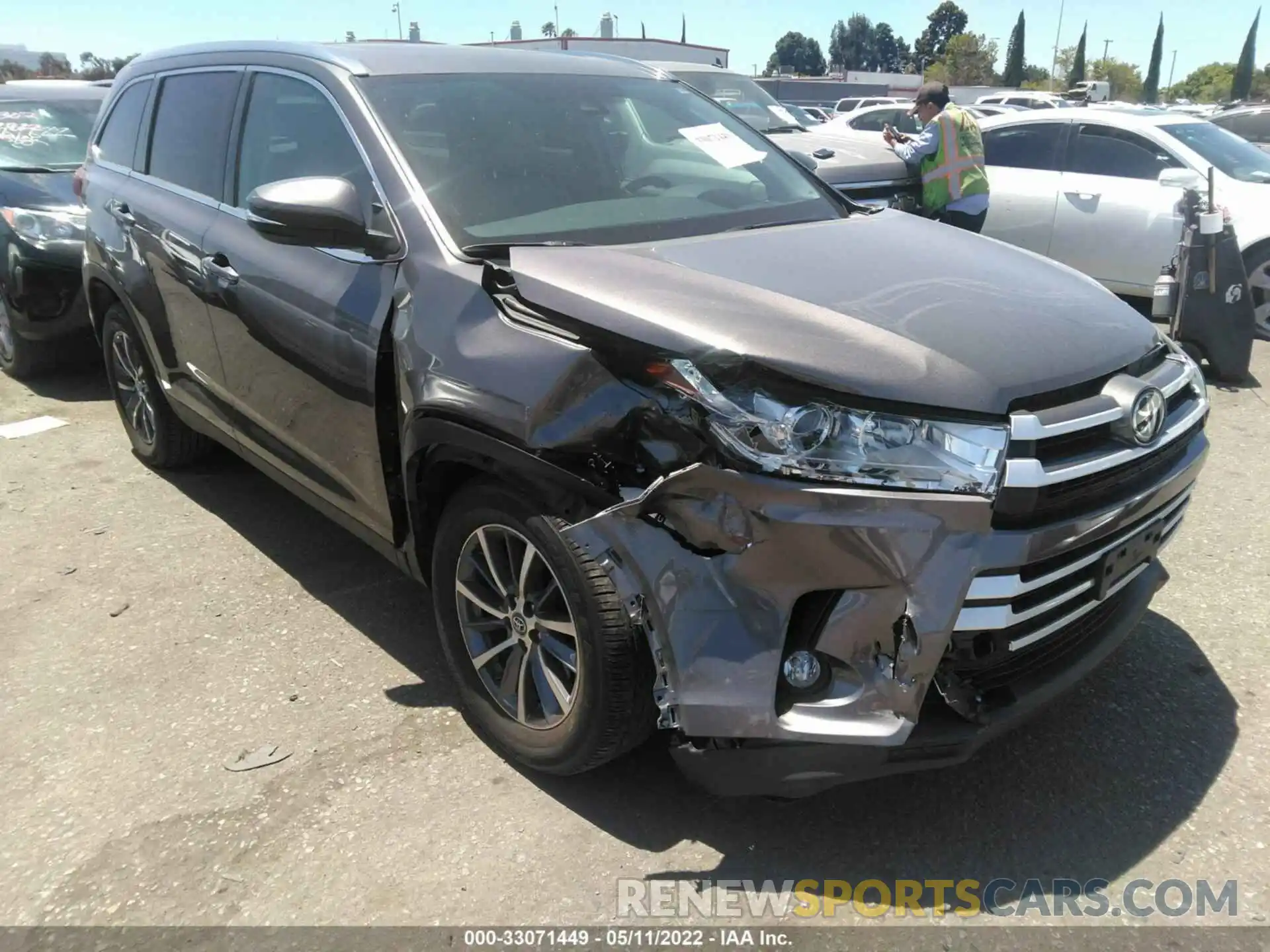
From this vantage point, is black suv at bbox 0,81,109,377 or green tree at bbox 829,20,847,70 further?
green tree at bbox 829,20,847,70

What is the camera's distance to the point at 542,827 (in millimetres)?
2590

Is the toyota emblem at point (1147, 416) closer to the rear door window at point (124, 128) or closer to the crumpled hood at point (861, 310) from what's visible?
the crumpled hood at point (861, 310)

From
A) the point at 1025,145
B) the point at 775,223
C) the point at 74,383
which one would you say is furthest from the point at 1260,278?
the point at 74,383

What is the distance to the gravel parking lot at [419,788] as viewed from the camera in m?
2.41

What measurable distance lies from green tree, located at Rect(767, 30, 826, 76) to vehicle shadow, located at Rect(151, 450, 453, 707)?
4498 inches

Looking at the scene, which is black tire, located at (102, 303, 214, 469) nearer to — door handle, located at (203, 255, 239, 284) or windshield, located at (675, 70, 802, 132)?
door handle, located at (203, 255, 239, 284)

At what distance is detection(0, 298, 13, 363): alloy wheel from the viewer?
6.62 m

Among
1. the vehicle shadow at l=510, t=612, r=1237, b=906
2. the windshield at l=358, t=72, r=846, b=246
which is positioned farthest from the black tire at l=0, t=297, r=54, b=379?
the vehicle shadow at l=510, t=612, r=1237, b=906

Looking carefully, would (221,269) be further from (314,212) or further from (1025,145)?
(1025,145)

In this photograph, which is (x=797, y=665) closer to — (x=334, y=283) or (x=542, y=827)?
(x=542, y=827)

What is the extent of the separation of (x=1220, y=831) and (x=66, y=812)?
3011 millimetres

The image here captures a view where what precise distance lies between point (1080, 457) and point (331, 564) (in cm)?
298

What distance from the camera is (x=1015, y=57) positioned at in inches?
3376

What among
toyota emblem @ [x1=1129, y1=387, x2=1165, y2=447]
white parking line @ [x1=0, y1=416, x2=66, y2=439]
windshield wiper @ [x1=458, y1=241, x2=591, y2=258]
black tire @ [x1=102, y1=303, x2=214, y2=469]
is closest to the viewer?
toyota emblem @ [x1=1129, y1=387, x2=1165, y2=447]
